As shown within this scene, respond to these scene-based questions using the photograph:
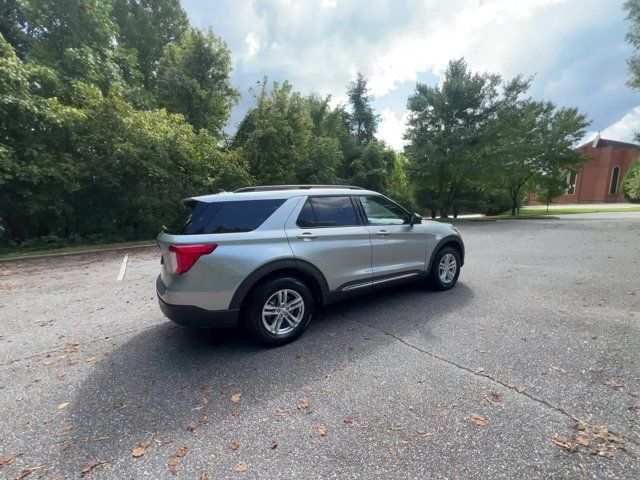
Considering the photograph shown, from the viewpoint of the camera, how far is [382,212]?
171 inches

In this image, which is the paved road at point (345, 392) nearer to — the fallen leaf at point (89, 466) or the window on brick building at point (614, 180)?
the fallen leaf at point (89, 466)

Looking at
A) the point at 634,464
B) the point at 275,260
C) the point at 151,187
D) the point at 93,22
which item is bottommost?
the point at 634,464

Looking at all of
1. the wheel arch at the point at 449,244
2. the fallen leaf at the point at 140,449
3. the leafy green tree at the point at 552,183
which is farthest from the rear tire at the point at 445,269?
the leafy green tree at the point at 552,183

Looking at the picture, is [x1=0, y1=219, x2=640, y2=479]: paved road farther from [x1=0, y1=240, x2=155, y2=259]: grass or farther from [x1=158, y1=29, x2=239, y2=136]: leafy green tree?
[x1=158, y1=29, x2=239, y2=136]: leafy green tree

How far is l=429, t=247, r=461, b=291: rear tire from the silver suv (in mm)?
828

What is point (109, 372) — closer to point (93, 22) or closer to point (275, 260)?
point (275, 260)

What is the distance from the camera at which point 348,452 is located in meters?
1.93

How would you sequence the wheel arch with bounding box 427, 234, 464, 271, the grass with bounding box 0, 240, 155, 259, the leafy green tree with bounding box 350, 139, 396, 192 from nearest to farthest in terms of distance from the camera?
1. the wheel arch with bounding box 427, 234, 464, 271
2. the grass with bounding box 0, 240, 155, 259
3. the leafy green tree with bounding box 350, 139, 396, 192

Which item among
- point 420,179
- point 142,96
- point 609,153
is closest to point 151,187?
point 142,96

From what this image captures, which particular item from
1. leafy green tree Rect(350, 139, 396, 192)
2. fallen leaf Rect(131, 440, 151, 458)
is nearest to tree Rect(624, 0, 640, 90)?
leafy green tree Rect(350, 139, 396, 192)

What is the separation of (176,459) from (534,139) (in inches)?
1084

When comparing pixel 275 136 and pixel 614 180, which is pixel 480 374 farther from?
pixel 614 180

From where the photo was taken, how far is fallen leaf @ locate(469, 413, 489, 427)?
2119mm

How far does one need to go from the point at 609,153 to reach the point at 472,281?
7129 cm
